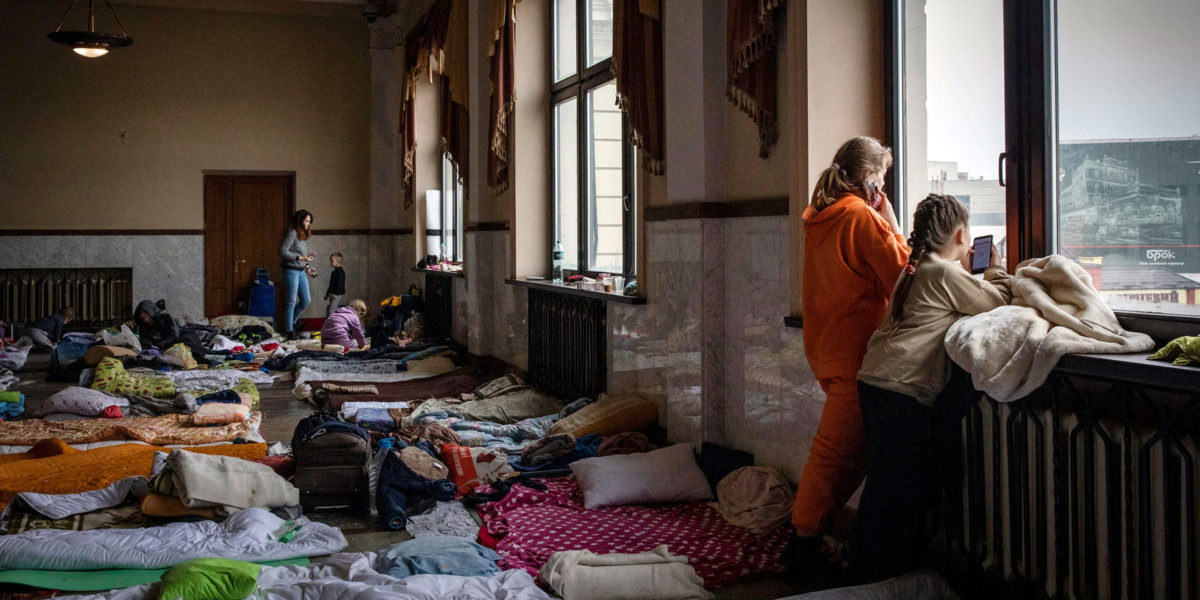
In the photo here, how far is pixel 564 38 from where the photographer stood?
775 centimetres

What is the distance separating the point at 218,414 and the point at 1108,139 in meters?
5.24

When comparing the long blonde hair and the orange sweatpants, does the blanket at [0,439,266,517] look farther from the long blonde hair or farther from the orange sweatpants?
the long blonde hair

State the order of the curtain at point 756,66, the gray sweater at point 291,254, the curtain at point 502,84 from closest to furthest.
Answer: the curtain at point 756,66 < the curtain at point 502,84 < the gray sweater at point 291,254

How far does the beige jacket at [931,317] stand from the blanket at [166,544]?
7.57ft

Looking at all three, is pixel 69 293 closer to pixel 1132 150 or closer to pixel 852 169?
pixel 852 169

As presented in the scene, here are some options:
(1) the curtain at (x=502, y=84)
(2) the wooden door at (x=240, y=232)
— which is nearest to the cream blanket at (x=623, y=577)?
(1) the curtain at (x=502, y=84)

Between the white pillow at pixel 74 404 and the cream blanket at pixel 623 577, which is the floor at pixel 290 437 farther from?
the white pillow at pixel 74 404

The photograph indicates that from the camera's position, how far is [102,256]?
43.5ft

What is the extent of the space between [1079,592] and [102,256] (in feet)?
43.3

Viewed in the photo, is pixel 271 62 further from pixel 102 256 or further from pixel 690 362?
pixel 690 362

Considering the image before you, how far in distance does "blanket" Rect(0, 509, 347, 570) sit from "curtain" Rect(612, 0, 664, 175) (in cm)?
254

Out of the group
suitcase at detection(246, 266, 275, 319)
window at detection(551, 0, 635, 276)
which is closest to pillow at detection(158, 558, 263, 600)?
window at detection(551, 0, 635, 276)

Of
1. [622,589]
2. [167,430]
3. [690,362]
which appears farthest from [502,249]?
Answer: [622,589]

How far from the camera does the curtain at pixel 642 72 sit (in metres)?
5.33
